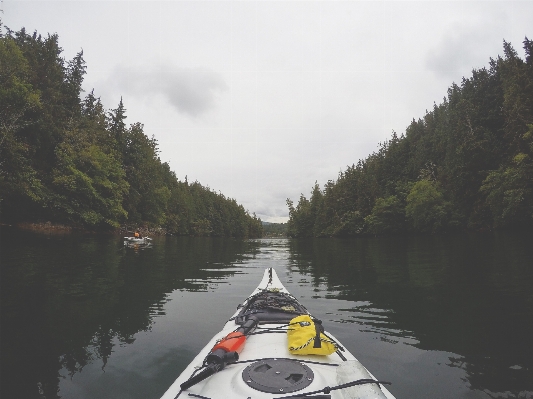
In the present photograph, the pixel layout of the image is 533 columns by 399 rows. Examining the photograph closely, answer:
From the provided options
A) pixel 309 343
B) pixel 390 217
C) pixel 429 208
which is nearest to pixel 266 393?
pixel 309 343

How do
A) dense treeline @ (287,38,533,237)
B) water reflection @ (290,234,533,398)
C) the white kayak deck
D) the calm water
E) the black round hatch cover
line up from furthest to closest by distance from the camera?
dense treeline @ (287,38,533,237) → water reflection @ (290,234,533,398) → the calm water → the black round hatch cover → the white kayak deck

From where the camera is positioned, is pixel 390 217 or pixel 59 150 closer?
pixel 59 150

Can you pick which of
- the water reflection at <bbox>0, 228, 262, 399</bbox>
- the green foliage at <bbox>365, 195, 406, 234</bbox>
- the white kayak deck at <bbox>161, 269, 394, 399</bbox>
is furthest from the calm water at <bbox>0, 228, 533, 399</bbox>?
the green foliage at <bbox>365, 195, 406, 234</bbox>

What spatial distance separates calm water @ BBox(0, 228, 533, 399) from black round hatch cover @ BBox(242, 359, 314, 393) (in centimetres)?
190

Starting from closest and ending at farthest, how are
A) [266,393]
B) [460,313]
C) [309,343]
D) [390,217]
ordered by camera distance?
[266,393] → [309,343] → [460,313] → [390,217]

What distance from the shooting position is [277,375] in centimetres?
304

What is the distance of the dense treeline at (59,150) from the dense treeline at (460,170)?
43498 mm

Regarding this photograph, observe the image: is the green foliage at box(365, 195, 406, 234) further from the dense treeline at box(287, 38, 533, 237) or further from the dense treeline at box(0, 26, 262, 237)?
the dense treeline at box(0, 26, 262, 237)

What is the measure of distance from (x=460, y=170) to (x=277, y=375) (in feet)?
164

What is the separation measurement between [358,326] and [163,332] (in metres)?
4.34

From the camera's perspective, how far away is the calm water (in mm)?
4508

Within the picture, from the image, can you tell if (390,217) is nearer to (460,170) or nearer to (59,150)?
(460,170)

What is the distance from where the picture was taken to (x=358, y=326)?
23.1ft

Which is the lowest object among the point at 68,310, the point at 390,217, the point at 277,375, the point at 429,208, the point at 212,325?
the point at 212,325
